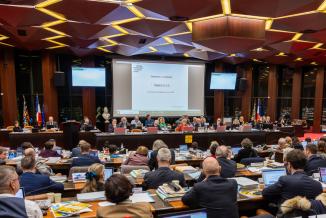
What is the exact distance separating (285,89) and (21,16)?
1460 cm

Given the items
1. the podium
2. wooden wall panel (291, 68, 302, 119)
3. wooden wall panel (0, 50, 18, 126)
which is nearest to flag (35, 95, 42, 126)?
wooden wall panel (0, 50, 18, 126)

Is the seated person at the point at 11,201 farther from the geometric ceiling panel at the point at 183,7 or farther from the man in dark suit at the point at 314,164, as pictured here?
the geometric ceiling panel at the point at 183,7

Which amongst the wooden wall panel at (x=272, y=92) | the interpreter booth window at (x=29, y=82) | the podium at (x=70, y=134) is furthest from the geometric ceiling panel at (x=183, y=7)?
the wooden wall panel at (x=272, y=92)

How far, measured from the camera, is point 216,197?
2590mm

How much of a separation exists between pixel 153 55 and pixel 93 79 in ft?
10.4

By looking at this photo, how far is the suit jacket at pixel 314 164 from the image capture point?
4148mm

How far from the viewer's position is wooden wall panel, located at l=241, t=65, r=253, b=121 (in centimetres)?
1509

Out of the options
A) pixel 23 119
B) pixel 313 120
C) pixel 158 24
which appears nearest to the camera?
pixel 158 24

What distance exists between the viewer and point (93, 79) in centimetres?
1205

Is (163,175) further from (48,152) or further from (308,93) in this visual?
(308,93)

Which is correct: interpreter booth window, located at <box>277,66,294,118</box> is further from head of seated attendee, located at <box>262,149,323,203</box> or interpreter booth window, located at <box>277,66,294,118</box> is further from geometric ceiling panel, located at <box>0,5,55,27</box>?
head of seated attendee, located at <box>262,149,323,203</box>

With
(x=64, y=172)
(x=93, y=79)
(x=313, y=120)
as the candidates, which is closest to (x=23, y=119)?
(x=93, y=79)

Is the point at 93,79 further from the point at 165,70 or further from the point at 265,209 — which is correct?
the point at 265,209

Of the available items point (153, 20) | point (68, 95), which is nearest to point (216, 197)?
point (153, 20)
